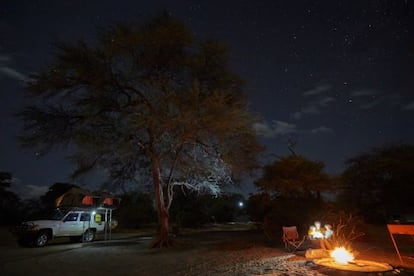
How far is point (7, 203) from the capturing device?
31188mm

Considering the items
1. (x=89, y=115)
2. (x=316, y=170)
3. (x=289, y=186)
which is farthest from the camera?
(x=316, y=170)

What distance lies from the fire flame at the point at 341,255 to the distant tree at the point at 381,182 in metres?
15.6

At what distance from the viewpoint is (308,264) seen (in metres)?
7.68

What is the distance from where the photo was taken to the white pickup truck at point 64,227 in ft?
46.3

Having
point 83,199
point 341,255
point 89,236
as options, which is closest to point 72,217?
point 83,199

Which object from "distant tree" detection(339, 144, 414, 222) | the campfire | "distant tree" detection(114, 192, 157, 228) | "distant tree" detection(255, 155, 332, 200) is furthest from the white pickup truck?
"distant tree" detection(339, 144, 414, 222)

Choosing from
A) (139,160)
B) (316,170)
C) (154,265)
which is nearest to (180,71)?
(139,160)

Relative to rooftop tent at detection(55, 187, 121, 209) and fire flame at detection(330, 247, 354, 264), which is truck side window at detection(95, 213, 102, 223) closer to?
rooftop tent at detection(55, 187, 121, 209)

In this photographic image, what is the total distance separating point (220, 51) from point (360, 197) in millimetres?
17393

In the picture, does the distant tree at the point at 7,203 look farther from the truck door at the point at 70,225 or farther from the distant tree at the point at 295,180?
the distant tree at the point at 295,180

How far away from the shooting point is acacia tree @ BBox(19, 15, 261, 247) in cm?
1258

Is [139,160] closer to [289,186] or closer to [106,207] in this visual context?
[106,207]

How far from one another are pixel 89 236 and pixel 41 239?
3.18 metres

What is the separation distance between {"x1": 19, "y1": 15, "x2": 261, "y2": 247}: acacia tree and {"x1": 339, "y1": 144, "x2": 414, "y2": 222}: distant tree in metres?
13.1
